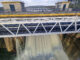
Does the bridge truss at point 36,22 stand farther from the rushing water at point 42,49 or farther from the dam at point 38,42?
the rushing water at point 42,49

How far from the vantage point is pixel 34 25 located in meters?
7.51

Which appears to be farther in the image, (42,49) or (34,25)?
(42,49)

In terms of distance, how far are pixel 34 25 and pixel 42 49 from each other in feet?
11.7

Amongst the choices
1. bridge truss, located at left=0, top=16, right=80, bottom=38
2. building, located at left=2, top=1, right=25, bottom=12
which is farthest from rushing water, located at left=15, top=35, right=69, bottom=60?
building, located at left=2, top=1, right=25, bottom=12

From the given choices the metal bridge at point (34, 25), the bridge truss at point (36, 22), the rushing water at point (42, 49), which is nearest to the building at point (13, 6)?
the metal bridge at point (34, 25)

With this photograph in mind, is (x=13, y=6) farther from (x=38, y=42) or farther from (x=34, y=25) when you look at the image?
(x=38, y=42)

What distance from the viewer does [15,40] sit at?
9117mm

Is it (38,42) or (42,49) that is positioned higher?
(38,42)

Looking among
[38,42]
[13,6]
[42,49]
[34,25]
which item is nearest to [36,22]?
[34,25]

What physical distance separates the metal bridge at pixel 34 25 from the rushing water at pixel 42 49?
256 centimetres

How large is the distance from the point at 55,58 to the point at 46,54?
1112mm

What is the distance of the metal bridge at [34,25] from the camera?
16.7 feet

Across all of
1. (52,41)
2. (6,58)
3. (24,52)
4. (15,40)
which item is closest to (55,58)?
(52,41)

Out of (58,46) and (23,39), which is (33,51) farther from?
(58,46)
